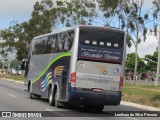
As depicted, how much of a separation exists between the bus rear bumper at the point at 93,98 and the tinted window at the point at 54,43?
2.16 metres

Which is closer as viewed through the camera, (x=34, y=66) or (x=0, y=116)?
(x=0, y=116)

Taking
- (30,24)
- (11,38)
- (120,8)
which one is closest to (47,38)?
(120,8)

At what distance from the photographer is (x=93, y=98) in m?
19.5

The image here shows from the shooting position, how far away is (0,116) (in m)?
16.0

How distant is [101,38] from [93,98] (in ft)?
8.63

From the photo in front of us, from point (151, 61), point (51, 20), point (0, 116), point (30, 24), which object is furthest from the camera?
point (151, 61)

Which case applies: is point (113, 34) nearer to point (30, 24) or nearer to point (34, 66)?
point (34, 66)

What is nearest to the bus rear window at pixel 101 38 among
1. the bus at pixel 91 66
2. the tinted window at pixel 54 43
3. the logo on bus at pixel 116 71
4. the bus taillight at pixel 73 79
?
the bus at pixel 91 66

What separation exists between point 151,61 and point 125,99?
8827cm

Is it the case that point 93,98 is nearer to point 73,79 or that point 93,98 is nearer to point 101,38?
point 73,79

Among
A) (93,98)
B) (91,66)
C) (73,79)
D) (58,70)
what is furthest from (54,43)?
(93,98)

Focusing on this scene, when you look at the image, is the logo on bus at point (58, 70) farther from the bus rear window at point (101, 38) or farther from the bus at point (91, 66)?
the bus rear window at point (101, 38)

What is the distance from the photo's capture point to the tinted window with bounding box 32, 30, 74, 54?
2030cm

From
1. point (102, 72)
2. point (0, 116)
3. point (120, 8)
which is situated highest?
point (120, 8)
